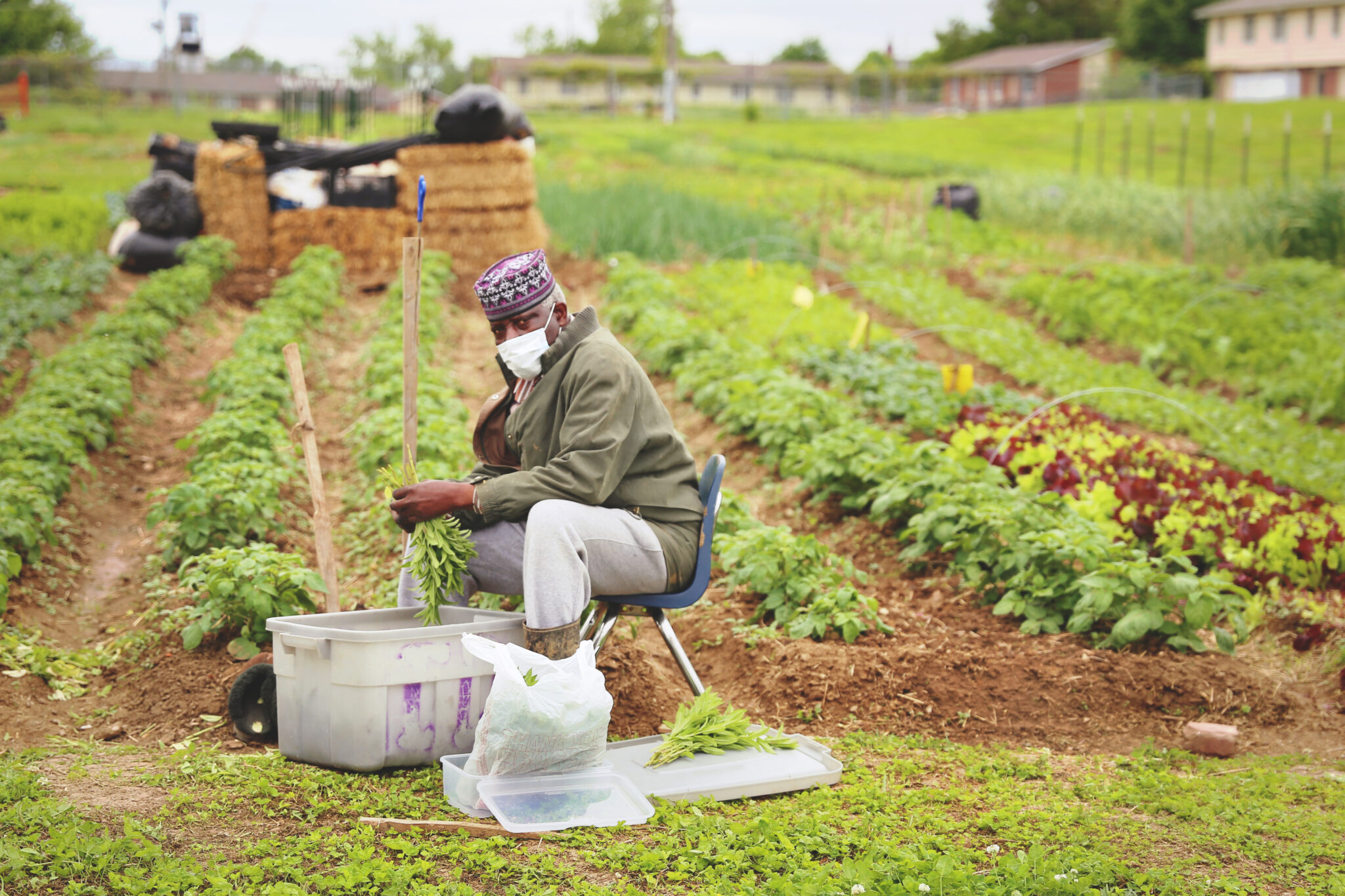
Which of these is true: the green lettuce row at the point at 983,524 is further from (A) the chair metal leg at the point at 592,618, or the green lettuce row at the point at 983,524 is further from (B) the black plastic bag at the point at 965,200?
(B) the black plastic bag at the point at 965,200

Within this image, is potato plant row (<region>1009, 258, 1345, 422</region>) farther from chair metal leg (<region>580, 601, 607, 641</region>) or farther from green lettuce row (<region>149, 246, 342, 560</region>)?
green lettuce row (<region>149, 246, 342, 560</region>)

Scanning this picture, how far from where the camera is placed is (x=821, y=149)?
111ft

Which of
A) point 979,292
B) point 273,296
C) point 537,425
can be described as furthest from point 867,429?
point 979,292

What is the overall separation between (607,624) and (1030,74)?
6085cm

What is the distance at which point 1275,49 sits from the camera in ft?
154

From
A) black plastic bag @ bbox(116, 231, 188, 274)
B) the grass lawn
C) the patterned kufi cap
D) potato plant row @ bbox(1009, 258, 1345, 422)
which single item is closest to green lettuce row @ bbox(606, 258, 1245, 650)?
the grass lawn

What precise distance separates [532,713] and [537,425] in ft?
3.02

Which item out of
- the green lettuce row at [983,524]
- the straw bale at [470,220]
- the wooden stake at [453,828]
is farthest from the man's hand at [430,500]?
the straw bale at [470,220]

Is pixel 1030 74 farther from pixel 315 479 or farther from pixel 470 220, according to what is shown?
pixel 315 479

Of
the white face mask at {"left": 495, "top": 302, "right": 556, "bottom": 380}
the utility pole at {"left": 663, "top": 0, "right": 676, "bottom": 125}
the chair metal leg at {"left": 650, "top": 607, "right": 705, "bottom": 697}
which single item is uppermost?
the utility pole at {"left": 663, "top": 0, "right": 676, "bottom": 125}

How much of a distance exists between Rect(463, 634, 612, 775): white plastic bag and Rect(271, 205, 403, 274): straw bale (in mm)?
10568

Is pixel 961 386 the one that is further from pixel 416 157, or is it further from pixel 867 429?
pixel 416 157

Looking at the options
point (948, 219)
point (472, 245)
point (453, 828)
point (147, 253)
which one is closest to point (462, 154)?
point (472, 245)

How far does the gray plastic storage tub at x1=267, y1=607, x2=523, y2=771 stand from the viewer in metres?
2.99
